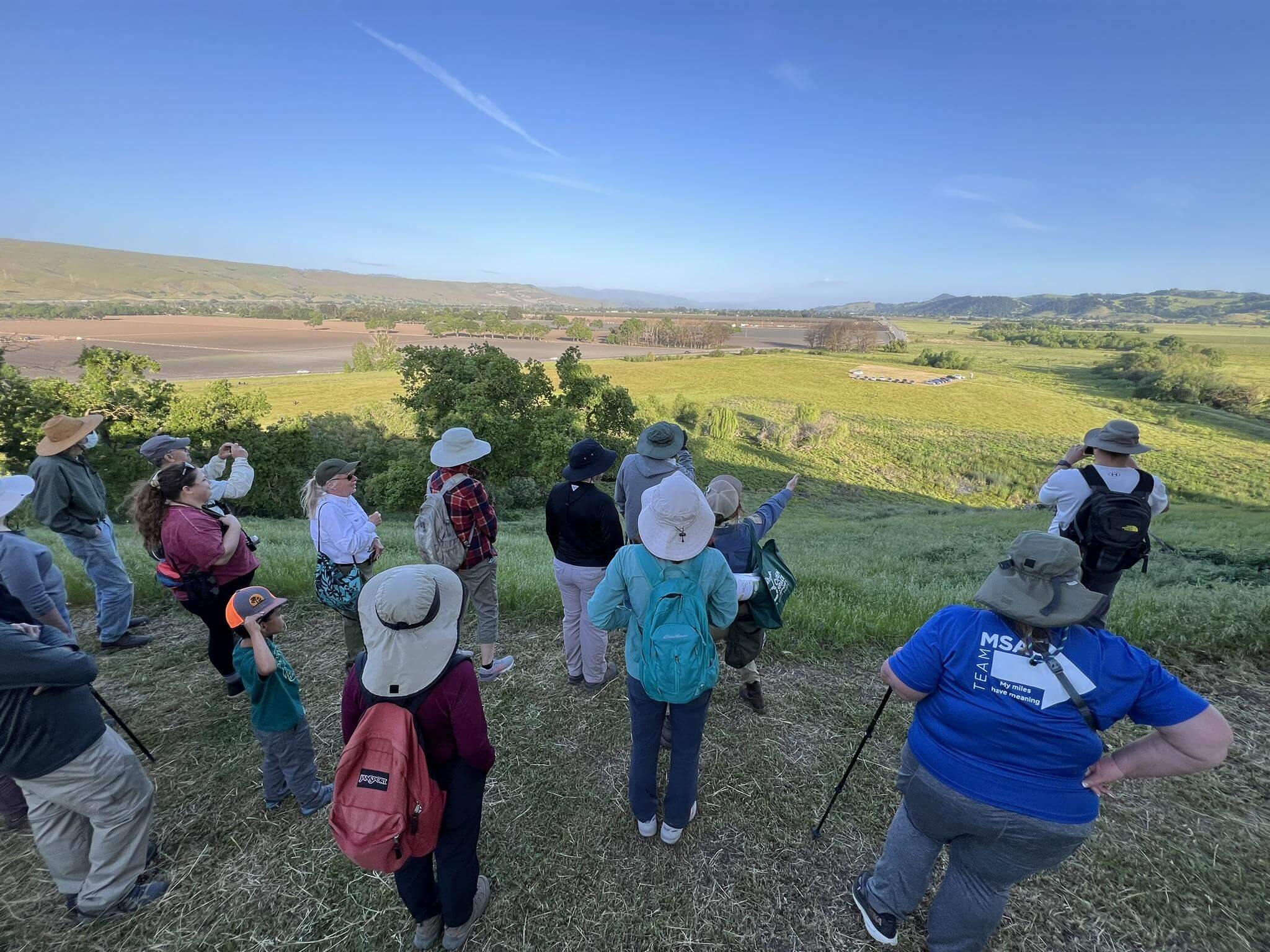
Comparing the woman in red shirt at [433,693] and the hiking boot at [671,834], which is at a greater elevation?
the woman in red shirt at [433,693]

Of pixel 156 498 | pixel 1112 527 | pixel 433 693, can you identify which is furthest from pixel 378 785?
pixel 1112 527

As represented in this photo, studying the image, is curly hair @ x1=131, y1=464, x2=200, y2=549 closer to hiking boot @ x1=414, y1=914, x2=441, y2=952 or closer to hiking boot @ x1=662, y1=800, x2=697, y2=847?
hiking boot @ x1=414, y1=914, x2=441, y2=952

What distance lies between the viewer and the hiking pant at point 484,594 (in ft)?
15.2

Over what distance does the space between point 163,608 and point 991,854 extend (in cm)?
811

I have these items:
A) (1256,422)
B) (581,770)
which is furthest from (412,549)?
(1256,422)

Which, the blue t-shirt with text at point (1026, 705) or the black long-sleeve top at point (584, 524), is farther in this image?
Result: the black long-sleeve top at point (584, 524)

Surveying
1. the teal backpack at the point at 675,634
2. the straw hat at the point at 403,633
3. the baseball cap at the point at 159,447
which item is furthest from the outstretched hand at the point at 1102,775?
the baseball cap at the point at 159,447

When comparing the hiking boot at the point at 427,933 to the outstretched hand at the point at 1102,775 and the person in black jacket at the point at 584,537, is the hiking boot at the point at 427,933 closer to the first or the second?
the person in black jacket at the point at 584,537

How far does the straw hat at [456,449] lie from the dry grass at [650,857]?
7.02ft

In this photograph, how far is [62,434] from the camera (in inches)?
192

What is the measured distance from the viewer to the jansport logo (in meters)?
1.99

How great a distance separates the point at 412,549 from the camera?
10.3 metres

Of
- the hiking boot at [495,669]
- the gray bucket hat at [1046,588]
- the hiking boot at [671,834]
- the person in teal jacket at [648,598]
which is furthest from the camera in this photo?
the hiking boot at [495,669]

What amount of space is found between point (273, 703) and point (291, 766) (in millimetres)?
543
